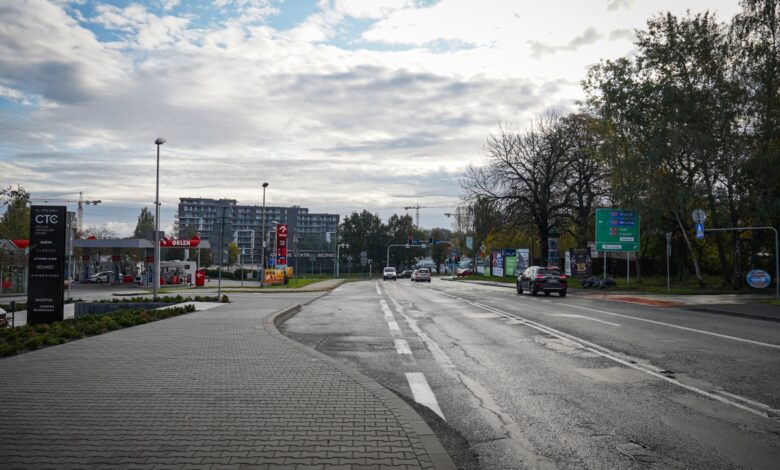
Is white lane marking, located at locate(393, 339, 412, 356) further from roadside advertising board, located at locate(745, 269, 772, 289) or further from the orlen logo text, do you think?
roadside advertising board, located at locate(745, 269, 772, 289)

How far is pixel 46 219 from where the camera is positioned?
1786 centimetres

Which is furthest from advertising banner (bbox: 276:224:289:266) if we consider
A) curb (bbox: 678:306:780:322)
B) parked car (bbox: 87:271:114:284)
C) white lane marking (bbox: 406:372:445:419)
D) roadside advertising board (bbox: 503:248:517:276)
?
white lane marking (bbox: 406:372:445:419)

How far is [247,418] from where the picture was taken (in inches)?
240

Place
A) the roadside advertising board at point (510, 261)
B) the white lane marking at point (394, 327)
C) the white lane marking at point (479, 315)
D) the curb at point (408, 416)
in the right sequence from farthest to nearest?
the roadside advertising board at point (510, 261) → the white lane marking at point (479, 315) → the white lane marking at point (394, 327) → the curb at point (408, 416)

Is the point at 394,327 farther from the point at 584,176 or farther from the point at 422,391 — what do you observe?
the point at 584,176

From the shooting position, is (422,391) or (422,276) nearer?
(422,391)

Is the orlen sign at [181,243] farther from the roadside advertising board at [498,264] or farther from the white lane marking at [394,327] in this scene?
the white lane marking at [394,327]

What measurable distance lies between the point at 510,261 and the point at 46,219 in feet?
174

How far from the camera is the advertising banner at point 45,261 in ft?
58.6

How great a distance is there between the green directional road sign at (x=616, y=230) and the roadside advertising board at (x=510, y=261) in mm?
24469

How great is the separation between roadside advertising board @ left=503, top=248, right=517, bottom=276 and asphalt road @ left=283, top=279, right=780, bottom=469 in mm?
47259

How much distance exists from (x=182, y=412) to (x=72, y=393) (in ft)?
6.10

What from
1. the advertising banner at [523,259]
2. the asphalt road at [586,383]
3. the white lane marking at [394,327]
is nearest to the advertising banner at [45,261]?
the asphalt road at [586,383]

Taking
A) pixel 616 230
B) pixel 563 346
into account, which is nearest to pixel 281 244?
pixel 616 230
